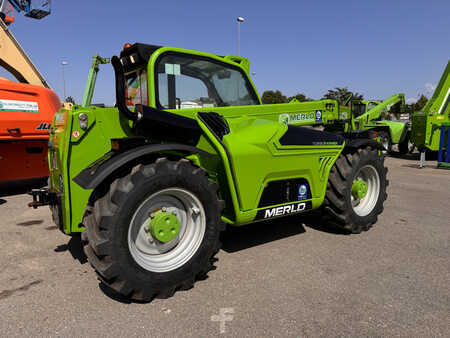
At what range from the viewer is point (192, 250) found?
9.22 ft

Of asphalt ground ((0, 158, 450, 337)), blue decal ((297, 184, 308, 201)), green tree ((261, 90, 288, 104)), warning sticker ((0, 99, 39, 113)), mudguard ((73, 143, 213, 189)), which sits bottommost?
asphalt ground ((0, 158, 450, 337))

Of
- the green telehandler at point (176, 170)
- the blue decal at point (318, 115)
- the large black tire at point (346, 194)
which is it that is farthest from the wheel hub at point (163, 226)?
the blue decal at point (318, 115)

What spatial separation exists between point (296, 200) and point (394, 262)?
1151 mm

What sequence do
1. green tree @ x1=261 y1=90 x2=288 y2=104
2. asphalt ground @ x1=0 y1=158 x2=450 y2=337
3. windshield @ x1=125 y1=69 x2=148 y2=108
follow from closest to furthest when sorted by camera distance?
asphalt ground @ x1=0 y1=158 x2=450 y2=337
windshield @ x1=125 y1=69 x2=148 y2=108
green tree @ x1=261 y1=90 x2=288 y2=104

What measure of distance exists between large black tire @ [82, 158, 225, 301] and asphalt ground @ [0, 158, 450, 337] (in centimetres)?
16

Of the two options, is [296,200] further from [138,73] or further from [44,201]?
[44,201]

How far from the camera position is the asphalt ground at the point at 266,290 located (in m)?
2.24

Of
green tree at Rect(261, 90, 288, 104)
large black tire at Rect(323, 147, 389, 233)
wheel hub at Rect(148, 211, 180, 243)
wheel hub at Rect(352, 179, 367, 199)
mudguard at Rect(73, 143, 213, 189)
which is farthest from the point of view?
green tree at Rect(261, 90, 288, 104)

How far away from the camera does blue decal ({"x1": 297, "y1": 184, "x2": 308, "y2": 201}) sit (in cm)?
348

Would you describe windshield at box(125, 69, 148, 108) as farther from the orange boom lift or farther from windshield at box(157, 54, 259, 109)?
the orange boom lift

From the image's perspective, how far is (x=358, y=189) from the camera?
4211 mm

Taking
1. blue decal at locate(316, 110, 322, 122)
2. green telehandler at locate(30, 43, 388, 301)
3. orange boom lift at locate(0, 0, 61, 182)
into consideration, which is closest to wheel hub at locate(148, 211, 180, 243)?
green telehandler at locate(30, 43, 388, 301)

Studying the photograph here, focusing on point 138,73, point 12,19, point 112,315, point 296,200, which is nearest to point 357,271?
point 296,200

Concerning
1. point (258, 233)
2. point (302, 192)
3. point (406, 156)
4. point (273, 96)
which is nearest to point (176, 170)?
point (302, 192)
